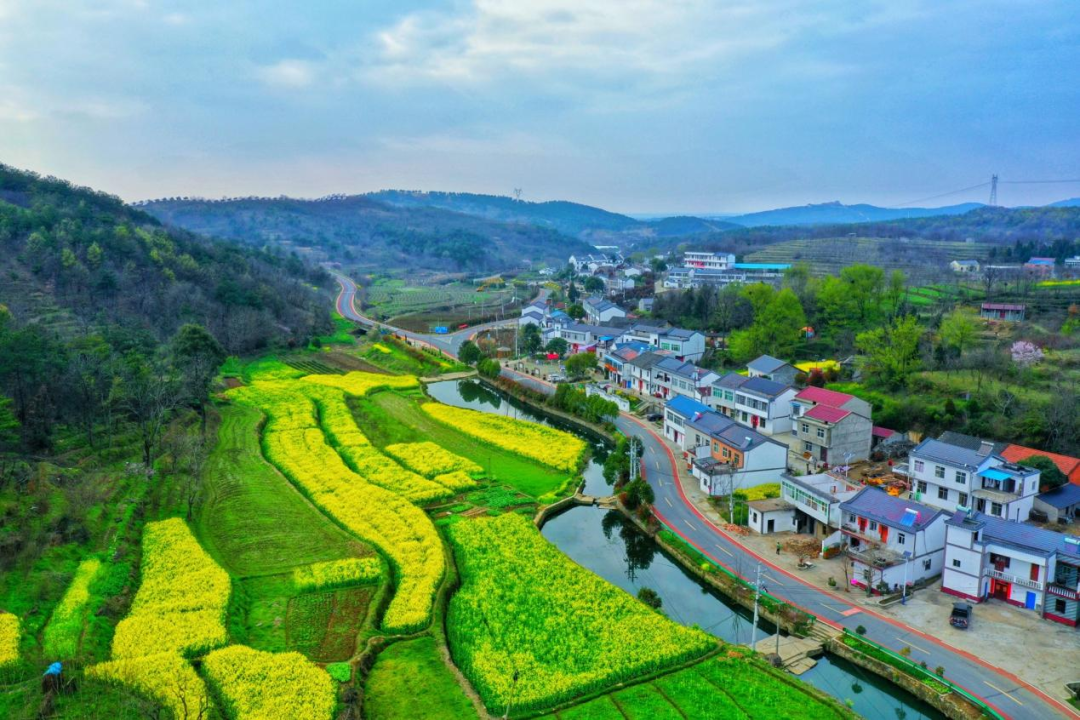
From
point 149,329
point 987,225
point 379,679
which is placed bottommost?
point 379,679

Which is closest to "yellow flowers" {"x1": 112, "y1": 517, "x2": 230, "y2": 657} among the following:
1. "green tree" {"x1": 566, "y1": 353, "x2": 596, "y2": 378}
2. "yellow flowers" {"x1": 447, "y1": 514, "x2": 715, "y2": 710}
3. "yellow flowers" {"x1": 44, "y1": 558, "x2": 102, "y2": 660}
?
"yellow flowers" {"x1": 44, "y1": 558, "x2": 102, "y2": 660}

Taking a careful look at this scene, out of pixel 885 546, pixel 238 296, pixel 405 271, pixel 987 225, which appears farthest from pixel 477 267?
pixel 885 546

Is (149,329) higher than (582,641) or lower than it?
higher

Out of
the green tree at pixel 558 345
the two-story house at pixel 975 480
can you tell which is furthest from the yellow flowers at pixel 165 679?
the green tree at pixel 558 345

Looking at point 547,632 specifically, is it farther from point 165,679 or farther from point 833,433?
point 833,433

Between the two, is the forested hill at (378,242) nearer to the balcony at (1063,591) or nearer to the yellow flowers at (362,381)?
the yellow flowers at (362,381)

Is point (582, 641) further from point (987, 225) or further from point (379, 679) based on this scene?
point (987, 225)
